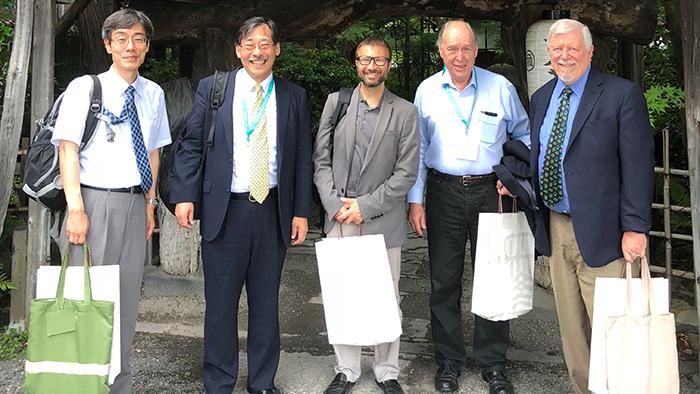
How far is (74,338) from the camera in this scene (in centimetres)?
300

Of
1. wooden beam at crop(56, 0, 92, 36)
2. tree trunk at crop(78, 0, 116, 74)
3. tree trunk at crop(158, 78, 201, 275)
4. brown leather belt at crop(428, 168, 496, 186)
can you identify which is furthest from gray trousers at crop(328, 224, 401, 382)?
tree trunk at crop(78, 0, 116, 74)

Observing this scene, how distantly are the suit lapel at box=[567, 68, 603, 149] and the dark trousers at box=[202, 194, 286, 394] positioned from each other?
5.48 ft

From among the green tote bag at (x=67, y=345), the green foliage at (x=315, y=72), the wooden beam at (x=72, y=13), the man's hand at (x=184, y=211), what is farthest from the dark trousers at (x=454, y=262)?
the green foliage at (x=315, y=72)

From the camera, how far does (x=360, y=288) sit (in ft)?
11.8

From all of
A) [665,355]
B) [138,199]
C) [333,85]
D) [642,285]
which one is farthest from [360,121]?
[333,85]

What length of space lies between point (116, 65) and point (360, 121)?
1.34 m

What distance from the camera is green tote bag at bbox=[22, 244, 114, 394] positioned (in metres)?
2.99

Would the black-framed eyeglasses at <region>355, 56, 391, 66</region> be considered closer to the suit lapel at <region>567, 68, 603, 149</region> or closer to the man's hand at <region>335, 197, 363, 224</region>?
the man's hand at <region>335, 197, 363, 224</region>

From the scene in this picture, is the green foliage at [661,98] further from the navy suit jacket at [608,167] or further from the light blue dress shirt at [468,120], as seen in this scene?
the navy suit jacket at [608,167]

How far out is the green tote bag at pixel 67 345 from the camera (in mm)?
2990

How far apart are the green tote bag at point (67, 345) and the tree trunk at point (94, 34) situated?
16.1 feet

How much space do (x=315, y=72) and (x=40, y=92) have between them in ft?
22.2

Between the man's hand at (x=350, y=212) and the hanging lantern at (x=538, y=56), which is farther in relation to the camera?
the hanging lantern at (x=538, y=56)

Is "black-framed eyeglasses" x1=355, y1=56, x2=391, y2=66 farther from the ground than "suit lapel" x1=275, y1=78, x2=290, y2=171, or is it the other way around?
"black-framed eyeglasses" x1=355, y1=56, x2=391, y2=66
